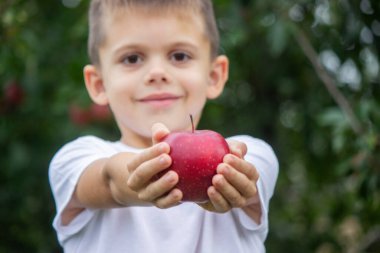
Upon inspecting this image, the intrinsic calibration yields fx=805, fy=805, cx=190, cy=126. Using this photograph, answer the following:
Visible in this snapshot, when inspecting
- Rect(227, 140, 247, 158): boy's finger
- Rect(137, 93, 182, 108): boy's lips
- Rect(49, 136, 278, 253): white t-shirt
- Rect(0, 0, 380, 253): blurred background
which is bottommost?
Rect(0, 0, 380, 253): blurred background

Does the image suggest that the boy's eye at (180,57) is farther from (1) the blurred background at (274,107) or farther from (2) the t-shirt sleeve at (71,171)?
(1) the blurred background at (274,107)

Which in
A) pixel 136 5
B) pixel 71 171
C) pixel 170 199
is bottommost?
pixel 71 171

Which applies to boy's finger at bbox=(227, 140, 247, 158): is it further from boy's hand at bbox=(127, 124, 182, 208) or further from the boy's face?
the boy's face

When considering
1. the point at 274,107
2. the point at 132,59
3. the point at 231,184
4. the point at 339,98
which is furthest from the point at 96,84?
the point at 274,107

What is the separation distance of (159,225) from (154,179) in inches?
13.8

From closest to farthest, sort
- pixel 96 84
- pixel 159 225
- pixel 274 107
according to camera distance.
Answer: pixel 159 225 < pixel 96 84 < pixel 274 107

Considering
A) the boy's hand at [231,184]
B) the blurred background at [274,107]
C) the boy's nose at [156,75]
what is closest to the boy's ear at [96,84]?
the boy's nose at [156,75]

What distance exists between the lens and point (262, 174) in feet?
6.17

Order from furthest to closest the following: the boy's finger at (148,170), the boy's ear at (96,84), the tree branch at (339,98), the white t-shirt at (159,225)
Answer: the tree branch at (339,98)
the boy's ear at (96,84)
the white t-shirt at (159,225)
the boy's finger at (148,170)

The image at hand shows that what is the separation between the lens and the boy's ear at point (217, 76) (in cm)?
216

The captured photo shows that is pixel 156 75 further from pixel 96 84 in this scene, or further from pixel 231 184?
pixel 231 184

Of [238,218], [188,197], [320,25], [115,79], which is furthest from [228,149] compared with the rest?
[320,25]

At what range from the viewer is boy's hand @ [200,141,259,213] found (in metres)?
1.52

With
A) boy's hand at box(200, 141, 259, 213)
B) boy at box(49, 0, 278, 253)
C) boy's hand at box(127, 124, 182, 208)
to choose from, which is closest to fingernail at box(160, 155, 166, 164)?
boy's hand at box(127, 124, 182, 208)
